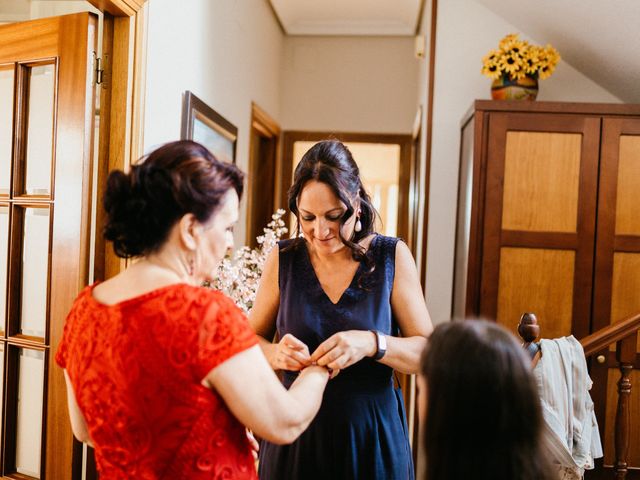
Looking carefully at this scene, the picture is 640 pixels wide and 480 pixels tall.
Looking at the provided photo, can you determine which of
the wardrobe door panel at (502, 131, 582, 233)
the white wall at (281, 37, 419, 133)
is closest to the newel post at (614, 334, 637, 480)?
the wardrobe door panel at (502, 131, 582, 233)

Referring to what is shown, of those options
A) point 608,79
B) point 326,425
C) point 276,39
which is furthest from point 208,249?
point 276,39

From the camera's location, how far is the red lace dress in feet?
3.03

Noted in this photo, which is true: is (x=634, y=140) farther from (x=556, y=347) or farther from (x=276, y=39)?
(x=276, y=39)

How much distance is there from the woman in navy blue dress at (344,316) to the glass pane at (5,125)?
1114mm

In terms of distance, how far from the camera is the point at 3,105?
7.03 feet

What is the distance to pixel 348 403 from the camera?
1.52m

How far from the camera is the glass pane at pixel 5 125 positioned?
2.12m

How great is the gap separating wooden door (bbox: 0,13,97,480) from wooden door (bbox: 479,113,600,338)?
182cm

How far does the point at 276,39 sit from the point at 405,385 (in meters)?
2.63

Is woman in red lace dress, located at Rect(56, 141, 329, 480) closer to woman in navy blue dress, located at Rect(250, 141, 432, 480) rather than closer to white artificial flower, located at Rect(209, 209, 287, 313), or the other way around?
woman in navy blue dress, located at Rect(250, 141, 432, 480)

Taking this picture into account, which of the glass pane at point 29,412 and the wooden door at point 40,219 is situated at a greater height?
the wooden door at point 40,219

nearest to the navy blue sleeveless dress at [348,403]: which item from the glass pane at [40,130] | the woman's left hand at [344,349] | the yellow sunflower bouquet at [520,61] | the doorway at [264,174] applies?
the woman's left hand at [344,349]

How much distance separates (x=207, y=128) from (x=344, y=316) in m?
1.63

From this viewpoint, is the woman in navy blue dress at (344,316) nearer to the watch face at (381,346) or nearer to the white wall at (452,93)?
the watch face at (381,346)
